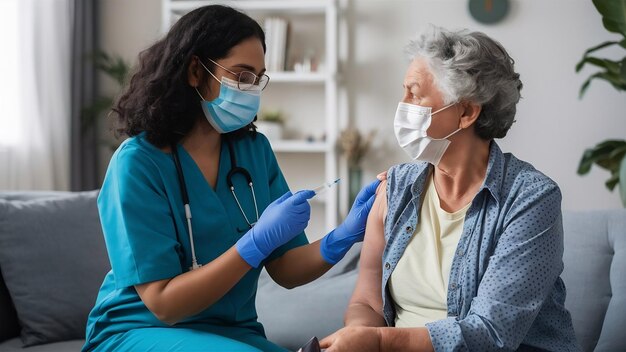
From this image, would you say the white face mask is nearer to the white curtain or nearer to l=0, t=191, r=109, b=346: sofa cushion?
l=0, t=191, r=109, b=346: sofa cushion

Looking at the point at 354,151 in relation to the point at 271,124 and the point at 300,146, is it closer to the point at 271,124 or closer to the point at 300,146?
the point at 300,146

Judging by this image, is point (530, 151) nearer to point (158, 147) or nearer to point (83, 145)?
point (83, 145)

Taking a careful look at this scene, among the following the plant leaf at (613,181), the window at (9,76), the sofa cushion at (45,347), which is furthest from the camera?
the window at (9,76)

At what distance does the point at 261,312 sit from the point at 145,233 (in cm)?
71

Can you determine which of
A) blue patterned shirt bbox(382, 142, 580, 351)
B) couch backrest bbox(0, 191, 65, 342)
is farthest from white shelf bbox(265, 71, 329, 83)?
blue patterned shirt bbox(382, 142, 580, 351)

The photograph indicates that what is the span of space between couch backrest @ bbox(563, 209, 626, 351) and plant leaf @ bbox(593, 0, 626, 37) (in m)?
1.67

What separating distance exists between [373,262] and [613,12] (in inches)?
88.0

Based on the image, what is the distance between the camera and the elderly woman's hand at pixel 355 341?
138cm

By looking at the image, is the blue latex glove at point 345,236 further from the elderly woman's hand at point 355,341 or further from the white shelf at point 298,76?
the white shelf at point 298,76

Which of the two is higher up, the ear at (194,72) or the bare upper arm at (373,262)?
the ear at (194,72)

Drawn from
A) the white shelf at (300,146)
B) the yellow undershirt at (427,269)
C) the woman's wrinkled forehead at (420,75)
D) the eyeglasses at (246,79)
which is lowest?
the white shelf at (300,146)

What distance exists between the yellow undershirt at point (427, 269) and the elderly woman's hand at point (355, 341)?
0.19 metres

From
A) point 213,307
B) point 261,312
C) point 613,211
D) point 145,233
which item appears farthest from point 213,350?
point 613,211

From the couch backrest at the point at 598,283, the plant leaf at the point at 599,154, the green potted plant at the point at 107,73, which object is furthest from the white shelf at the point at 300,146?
the couch backrest at the point at 598,283
